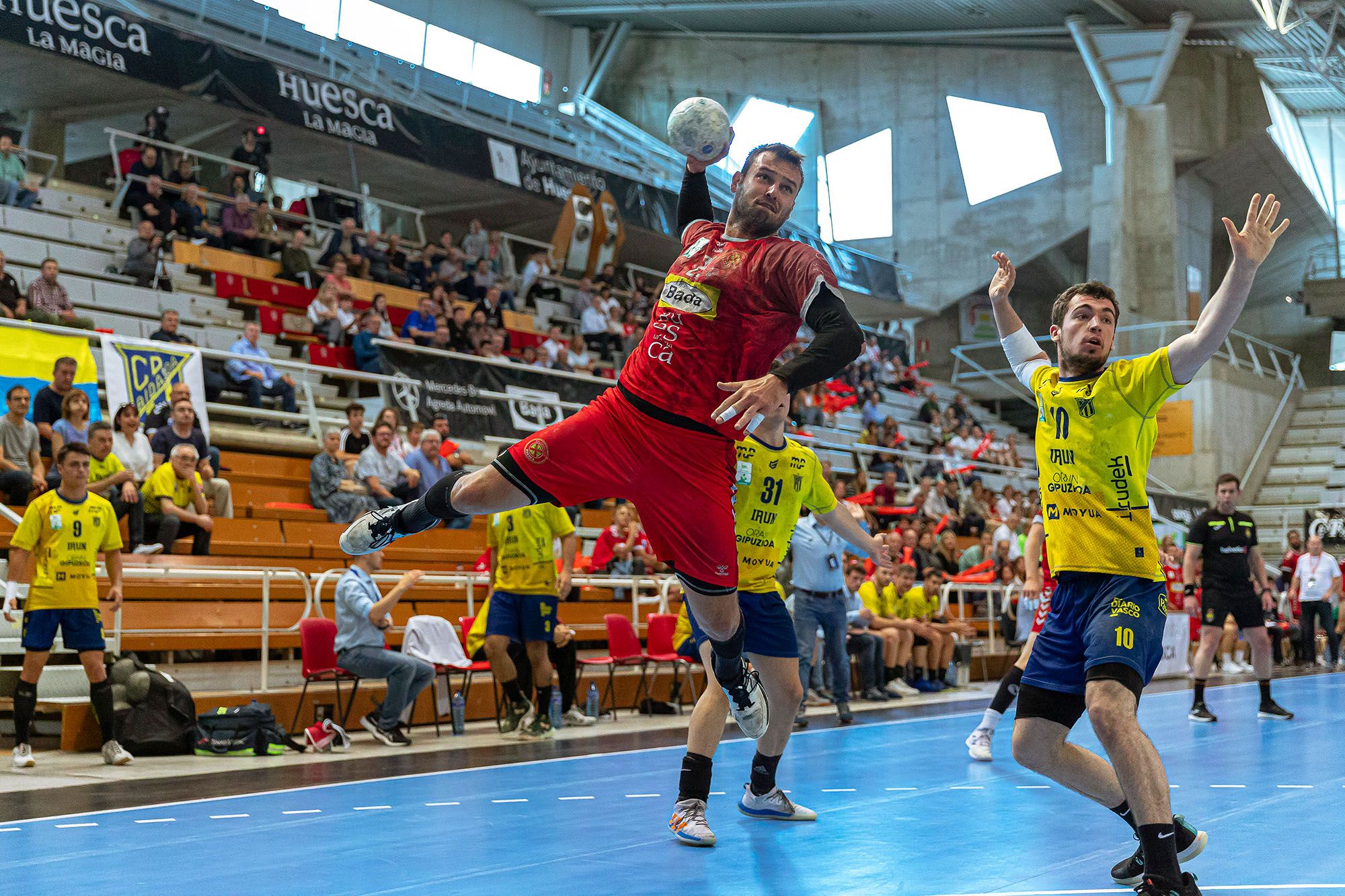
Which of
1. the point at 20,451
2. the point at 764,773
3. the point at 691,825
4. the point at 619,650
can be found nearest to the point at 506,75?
the point at 20,451

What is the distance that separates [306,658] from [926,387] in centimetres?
2457

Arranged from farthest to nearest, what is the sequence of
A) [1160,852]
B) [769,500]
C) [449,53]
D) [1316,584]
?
[449,53], [1316,584], [769,500], [1160,852]

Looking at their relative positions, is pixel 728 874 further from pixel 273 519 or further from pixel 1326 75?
pixel 1326 75

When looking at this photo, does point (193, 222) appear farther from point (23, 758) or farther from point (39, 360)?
point (23, 758)

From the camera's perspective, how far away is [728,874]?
15.5 feet

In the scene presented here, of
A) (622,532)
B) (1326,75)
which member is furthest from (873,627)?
(1326,75)

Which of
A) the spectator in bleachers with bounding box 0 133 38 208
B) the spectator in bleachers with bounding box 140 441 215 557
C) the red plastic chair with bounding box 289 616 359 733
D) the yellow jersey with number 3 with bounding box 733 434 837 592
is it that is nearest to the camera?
the yellow jersey with number 3 with bounding box 733 434 837 592

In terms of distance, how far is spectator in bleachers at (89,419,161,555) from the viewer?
10.1m

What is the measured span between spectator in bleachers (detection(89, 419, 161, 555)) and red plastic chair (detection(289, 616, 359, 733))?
168 cm

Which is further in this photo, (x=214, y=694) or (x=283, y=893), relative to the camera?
(x=214, y=694)

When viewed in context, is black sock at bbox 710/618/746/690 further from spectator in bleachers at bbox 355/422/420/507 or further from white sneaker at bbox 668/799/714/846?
spectator in bleachers at bbox 355/422/420/507

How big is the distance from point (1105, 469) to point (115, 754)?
6.71 metres

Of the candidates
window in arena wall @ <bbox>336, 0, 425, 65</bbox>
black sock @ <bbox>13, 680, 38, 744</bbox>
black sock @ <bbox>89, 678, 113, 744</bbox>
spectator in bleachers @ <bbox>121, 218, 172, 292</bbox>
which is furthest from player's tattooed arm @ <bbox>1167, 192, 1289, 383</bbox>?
window in arena wall @ <bbox>336, 0, 425, 65</bbox>

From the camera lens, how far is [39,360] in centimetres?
1187
